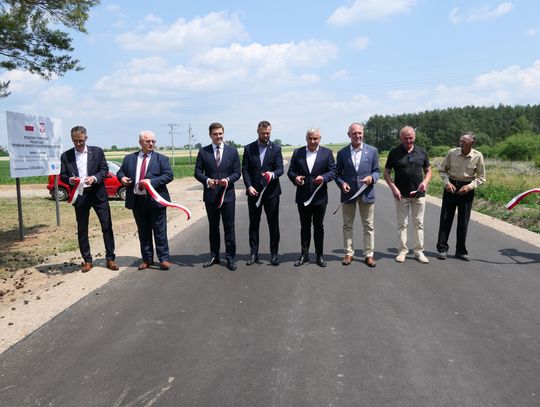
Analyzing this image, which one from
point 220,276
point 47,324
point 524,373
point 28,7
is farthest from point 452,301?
point 28,7

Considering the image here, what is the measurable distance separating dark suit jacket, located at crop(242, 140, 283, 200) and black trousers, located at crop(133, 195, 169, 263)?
142 cm

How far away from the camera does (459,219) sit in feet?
22.2

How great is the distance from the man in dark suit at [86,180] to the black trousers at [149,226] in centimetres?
51

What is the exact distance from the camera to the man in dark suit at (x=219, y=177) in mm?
6207

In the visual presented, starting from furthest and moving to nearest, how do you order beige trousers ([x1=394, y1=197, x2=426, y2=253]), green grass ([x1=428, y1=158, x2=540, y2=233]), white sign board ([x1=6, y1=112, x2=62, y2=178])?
green grass ([x1=428, y1=158, x2=540, y2=233]) → white sign board ([x1=6, y1=112, x2=62, y2=178]) → beige trousers ([x1=394, y1=197, x2=426, y2=253])

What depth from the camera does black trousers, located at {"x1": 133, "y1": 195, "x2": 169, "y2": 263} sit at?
6281mm

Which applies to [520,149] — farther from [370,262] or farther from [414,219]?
[370,262]

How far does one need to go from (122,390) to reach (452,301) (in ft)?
11.8

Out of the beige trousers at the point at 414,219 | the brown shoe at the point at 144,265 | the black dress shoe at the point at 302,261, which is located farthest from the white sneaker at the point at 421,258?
the brown shoe at the point at 144,265

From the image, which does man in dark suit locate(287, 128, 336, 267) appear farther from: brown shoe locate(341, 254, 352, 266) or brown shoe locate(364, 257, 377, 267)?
brown shoe locate(364, 257, 377, 267)

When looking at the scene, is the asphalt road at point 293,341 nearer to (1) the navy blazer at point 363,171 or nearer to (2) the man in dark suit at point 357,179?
(2) the man in dark suit at point 357,179

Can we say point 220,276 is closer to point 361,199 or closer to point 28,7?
point 361,199

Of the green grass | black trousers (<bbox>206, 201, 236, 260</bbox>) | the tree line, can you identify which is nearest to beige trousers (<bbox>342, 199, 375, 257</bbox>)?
black trousers (<bbox>206, 201, 236, 260</bbox>)

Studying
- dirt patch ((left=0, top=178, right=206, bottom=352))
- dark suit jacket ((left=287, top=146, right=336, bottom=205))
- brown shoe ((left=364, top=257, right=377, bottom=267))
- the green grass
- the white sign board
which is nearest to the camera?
dirt patch ((left=0, top=178, right=206, bottom=352))
